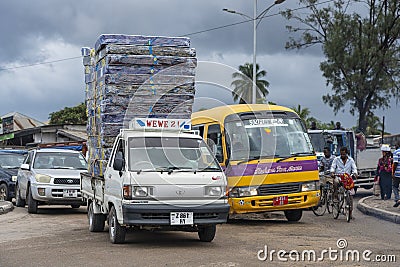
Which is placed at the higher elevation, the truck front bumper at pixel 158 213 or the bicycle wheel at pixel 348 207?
the truck front bumper at pixel 158 213

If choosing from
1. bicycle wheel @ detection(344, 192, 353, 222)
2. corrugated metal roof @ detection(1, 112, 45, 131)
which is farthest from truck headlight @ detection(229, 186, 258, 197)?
corrugated metal roof @ detection(1, 112, 45, 131)

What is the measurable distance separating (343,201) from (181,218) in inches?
253

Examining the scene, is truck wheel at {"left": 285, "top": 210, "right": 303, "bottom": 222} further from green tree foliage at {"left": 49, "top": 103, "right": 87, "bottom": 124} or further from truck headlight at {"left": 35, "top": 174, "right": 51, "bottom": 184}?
green tree foliage at {"left": 49, "top": 103, "right": 87, "bottom": 124}

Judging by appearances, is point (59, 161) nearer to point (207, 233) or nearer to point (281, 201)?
point (281, 201)

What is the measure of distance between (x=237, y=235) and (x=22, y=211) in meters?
8.03

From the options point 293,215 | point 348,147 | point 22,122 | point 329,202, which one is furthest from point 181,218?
point 22,122

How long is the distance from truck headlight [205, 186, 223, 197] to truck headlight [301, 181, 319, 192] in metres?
4.37

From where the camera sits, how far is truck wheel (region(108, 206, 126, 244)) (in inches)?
424

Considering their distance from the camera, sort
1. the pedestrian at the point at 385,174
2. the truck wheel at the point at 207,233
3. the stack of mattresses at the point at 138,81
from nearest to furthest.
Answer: the truck wheel at the point at 207,233
the stack of mattresses at the point at 138,81
the pedestrian at the point at 385,174

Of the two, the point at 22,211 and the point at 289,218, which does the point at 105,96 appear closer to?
the point at 289,218

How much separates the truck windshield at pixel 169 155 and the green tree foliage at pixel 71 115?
1932 inches

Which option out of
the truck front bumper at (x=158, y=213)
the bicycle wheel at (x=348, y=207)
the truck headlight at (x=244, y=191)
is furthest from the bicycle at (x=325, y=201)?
the truck front bumper at (x=158, y=213)

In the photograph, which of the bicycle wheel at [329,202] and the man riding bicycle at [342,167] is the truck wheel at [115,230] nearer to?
the man riding bicycle at [342,167]

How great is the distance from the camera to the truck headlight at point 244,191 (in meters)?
14.2
